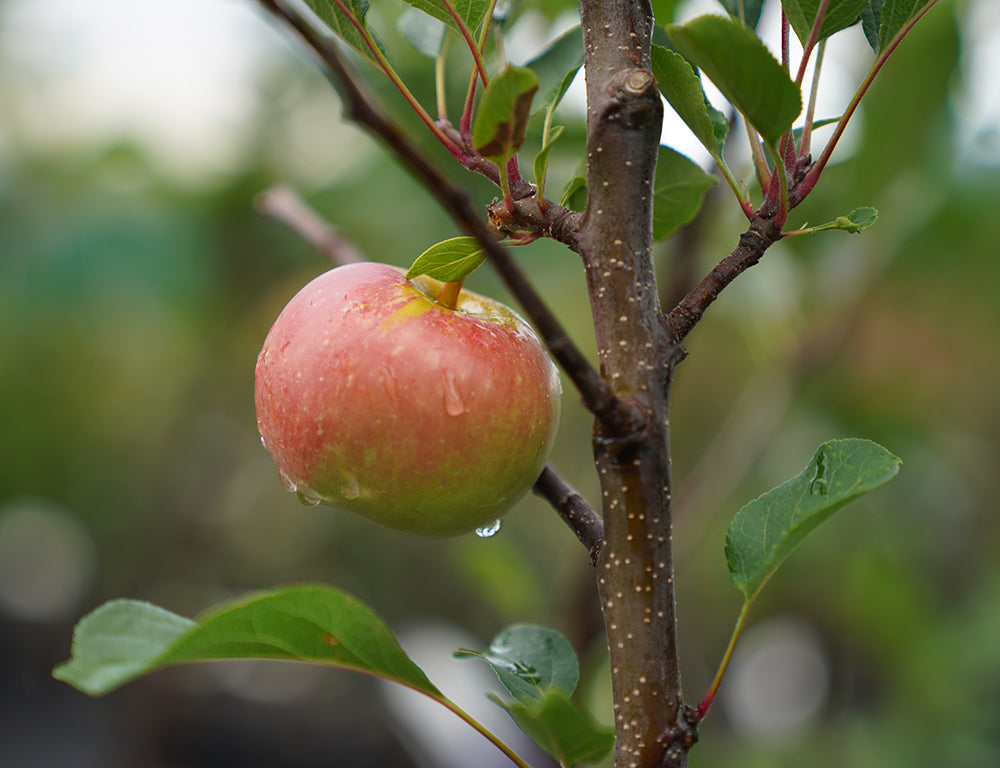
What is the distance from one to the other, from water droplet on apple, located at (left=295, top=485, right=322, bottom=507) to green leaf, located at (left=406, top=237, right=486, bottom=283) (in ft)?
0.37

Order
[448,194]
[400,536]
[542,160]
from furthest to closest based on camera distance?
[400,536]
[542,160]
[448,194]

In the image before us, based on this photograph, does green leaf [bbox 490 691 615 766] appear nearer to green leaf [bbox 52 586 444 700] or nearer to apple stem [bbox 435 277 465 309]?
green leaf [bbox 52 586 444 700]

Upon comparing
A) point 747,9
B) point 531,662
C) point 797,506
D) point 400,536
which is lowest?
point 400,536

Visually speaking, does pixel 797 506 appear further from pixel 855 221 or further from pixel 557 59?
pixel 557 59

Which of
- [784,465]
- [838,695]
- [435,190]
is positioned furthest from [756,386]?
[838,695]

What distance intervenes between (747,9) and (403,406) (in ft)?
0.88

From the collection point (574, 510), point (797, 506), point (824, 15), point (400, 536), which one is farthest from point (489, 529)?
point (400, 536)

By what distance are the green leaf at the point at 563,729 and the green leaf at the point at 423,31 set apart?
38 centimetres

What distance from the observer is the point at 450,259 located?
0.33 metres

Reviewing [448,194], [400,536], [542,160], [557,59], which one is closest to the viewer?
[448,194]

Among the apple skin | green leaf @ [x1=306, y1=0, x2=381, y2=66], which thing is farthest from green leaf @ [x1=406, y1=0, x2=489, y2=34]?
the apple skin

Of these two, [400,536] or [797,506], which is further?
[400,536]

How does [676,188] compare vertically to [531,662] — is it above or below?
above

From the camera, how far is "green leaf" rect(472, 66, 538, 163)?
256 mm
